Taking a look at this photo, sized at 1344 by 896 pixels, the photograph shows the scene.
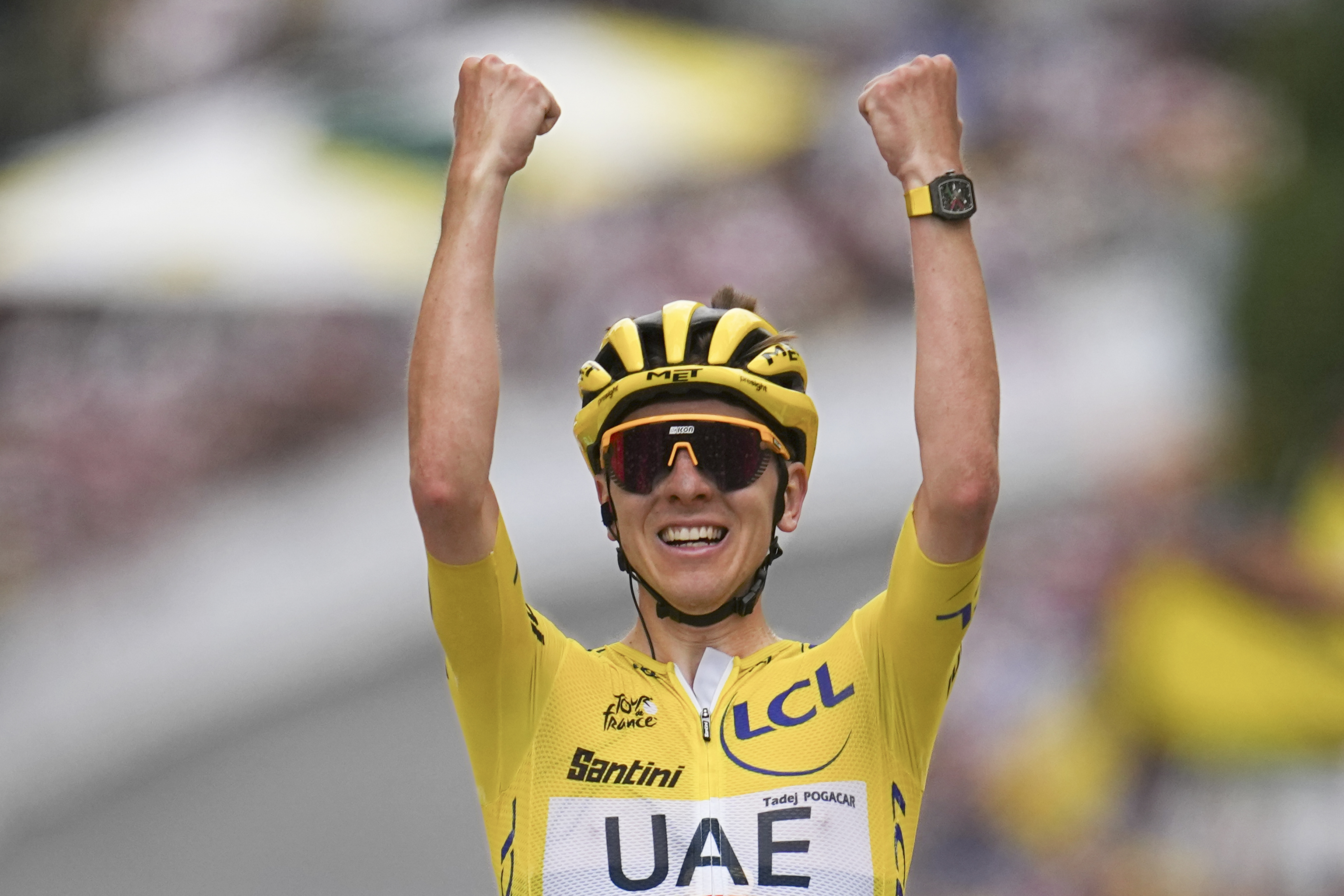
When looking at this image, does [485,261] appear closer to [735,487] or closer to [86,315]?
[735,487]

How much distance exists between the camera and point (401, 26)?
33.6 feet

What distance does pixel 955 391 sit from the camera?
125 inches

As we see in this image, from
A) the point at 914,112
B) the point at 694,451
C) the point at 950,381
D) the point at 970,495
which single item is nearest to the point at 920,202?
the point at 914,112

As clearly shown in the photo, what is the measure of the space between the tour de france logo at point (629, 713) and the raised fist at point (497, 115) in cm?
116

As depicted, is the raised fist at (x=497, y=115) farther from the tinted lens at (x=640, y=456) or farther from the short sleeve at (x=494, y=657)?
the short sleeve at (x=494, y=657)

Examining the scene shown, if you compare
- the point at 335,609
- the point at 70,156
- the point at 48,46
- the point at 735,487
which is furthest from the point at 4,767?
the point at 735,487

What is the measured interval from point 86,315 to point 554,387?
2.84m

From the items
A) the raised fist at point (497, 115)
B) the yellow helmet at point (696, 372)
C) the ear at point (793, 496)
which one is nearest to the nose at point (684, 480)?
the yellow helmet at point (696, 372)

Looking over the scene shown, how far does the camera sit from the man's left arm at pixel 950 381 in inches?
124

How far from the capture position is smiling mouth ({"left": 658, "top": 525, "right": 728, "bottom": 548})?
141 inches

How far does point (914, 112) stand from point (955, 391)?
62cm

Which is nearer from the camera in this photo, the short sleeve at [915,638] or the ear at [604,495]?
the short sleeve at [915,638]

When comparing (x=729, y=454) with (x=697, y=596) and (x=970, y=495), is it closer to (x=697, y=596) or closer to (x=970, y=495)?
(x=697, y=596)

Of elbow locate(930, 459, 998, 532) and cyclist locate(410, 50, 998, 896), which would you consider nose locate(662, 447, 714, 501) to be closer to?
cyclist locate(410, 50, 998, 896)
